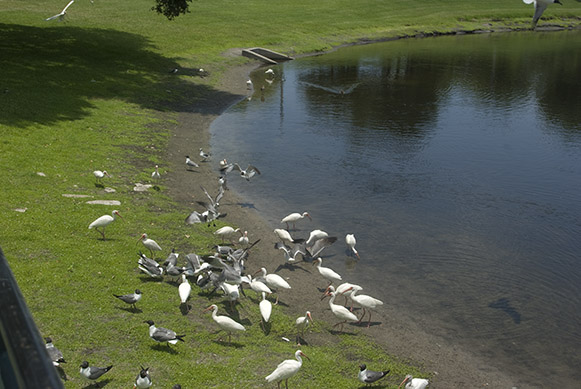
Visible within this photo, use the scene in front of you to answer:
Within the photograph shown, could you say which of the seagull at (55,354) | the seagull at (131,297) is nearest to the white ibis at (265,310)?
the seagull at (131,297)

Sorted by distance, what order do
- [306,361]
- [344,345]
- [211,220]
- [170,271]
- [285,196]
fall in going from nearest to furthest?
1. [306,361]
2. [344,345]
3. [170,271]
4. [211,220]
5. [285,196]

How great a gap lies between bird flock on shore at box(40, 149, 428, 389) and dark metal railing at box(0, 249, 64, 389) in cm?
930

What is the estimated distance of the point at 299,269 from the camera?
18.0 meters

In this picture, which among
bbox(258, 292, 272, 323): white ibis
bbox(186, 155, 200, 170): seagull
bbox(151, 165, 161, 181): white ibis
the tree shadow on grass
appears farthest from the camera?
the tree shadow on grass

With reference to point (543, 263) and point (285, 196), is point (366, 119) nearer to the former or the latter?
point (285, 196)

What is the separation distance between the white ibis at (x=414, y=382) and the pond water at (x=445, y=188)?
281 cm

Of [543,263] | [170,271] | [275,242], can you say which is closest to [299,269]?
[275,242]

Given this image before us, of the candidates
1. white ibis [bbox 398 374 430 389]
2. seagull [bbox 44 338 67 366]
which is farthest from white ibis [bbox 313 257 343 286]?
seagull [bbox 44 338 67 366]

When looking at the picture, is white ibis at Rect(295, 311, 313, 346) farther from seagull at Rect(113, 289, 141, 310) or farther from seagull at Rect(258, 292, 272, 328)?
seagull at Rect(113, 289, 141, 310)

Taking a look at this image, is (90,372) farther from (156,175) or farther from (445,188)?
(445,188)

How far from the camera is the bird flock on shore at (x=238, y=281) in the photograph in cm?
1156

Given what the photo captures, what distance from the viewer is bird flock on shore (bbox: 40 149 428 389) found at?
37.9 feet

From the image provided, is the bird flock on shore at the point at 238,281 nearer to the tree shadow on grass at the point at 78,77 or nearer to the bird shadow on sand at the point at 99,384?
the bird shadow on sand at the point at 99,384

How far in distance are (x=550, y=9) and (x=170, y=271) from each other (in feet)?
316
